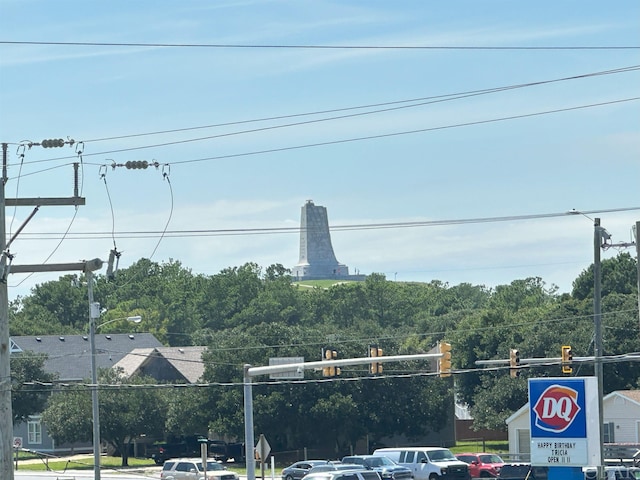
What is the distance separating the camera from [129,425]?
77.1 metres

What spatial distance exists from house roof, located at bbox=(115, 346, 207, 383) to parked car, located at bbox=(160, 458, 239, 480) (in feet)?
92.7

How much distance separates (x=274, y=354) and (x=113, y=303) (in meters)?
110

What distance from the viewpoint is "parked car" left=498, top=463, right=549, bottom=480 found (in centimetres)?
4700

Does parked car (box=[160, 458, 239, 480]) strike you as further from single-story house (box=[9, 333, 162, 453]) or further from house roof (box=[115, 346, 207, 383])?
single-story house (box=[9, 333, 162, 453])

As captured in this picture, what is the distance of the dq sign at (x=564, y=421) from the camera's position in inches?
1404

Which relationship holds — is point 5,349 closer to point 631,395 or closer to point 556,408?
point 556,408

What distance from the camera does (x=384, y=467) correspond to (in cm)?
5516

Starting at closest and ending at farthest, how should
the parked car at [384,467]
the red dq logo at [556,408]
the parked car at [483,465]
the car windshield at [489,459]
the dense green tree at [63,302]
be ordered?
the red dq logo at [556,408], the parked car at [384,467], the parked car at [483,465], the car windshield at [489,459], the dense green tree at [63,302]

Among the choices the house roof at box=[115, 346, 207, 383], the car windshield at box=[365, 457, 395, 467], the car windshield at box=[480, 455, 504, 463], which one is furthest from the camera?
the house roof at box=[115, 346, 207, 383]

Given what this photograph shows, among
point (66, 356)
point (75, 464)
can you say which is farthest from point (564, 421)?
point (66, 356)

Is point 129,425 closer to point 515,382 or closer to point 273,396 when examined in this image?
point 273,396

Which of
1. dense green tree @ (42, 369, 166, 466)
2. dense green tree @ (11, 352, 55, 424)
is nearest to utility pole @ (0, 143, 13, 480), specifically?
dense green tree @ (42, 369, 166, 466)

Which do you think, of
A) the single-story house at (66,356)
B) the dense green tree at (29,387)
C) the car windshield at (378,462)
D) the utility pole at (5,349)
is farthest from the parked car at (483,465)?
the utility pole at (5,349)

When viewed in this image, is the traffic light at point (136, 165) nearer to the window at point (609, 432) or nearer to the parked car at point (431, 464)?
the parked car at point (431, 464)
